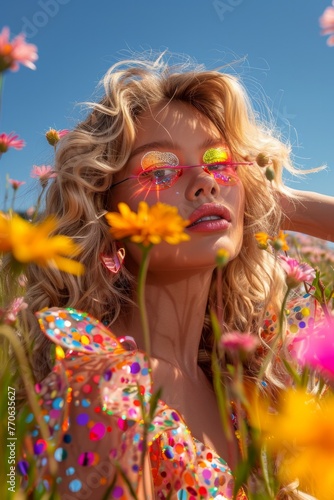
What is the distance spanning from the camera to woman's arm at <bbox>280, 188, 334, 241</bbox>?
4.19 ft

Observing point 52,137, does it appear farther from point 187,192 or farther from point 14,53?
point 14,53

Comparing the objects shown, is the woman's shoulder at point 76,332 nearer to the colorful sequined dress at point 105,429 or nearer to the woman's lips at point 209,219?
the colorful sequined dress at point 105,429

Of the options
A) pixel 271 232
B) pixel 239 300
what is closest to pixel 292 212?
pixel 271 232

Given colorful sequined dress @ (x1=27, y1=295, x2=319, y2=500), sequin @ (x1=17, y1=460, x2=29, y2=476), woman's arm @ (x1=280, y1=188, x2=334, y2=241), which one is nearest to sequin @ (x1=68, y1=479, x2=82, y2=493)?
colorful sequined dress @ (x1=27, y1=295, x2=319, y2=500)

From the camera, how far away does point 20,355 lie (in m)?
0.33

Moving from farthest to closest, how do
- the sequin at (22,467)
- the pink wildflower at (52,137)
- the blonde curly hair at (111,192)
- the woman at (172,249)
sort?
the pink wildflower at (52,137) → the blonde curly hair at (111,192) → the woman at (172,249) → the sequin at (22,467)

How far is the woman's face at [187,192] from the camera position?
3.09 ft

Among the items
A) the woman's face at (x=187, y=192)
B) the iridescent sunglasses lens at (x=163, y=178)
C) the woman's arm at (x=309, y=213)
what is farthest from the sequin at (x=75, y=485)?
the woman's arm at (x=309, y=213)

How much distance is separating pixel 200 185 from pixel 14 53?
454mm

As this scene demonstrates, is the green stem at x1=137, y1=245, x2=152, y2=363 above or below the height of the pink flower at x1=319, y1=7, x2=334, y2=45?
below

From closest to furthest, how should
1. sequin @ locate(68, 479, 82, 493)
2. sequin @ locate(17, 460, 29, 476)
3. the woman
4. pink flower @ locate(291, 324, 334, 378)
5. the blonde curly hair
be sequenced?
pink flower @ locate(291, 324, 334, 378)
sequin @ locate(17, 460, 29, 476)
sequin @ locate(68, 479, 82, 493)
the woman
the blonde curly hair

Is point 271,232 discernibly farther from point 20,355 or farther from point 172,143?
point 20,355

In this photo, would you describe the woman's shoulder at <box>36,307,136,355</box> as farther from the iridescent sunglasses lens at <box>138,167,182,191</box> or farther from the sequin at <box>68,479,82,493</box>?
the iridescent sunglasses lens at <box>138,167,182,191</box>

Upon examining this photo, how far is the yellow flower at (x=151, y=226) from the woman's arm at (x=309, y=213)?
35.4 inches
